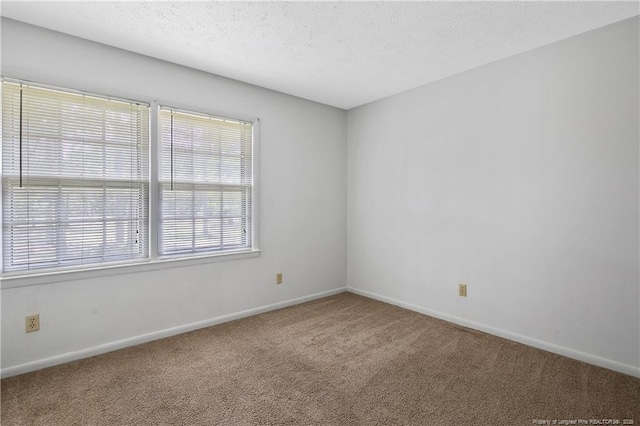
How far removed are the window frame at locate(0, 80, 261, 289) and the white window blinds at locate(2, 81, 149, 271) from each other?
0.04m

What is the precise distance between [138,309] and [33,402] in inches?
34.9

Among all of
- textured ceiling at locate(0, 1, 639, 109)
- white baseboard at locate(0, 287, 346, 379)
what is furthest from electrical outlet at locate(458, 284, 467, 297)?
textured ceiling at locate(0, 1, 639, 109)

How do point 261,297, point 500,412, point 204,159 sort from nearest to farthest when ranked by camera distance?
point 500,412 → point 204,159 → point 261,297

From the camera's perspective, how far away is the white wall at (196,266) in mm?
2352

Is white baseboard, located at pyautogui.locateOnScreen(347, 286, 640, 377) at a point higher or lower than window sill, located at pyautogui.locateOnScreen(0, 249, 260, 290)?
lower

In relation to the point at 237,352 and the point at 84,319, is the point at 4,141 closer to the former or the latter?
the point at 84,319

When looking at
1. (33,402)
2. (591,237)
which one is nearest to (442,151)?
(591,237)

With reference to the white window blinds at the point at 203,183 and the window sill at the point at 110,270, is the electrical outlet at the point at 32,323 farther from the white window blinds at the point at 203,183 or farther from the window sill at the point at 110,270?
the white window blinds at the point at 203,183

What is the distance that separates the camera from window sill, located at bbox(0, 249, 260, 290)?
7.52ft

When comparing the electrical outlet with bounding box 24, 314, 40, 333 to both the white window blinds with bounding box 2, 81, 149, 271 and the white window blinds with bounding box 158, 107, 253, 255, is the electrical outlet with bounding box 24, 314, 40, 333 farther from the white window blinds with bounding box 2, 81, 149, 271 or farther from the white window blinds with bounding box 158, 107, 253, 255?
the white window blinds with bounding box 158, 107, 253, 255

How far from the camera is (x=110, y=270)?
2641 millimetres

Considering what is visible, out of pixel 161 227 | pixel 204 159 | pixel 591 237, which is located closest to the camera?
pixel 591 237

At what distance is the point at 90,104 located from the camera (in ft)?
8.45

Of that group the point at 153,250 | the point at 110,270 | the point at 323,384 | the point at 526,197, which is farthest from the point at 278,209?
the point at 526,197
